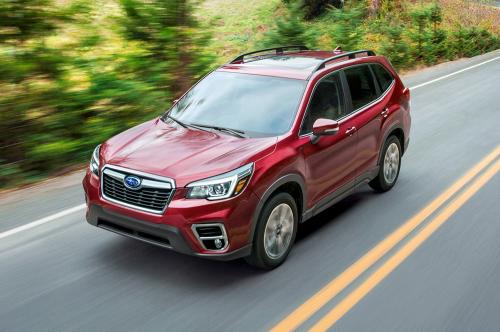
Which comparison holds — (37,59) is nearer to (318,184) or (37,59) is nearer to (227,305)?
(318,184)

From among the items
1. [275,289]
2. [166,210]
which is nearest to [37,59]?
[166,210]

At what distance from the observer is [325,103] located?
6258 millimetres

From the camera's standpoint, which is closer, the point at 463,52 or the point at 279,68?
the point at 279,68

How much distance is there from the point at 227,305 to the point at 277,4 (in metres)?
37.2

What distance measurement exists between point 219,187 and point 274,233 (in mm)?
790

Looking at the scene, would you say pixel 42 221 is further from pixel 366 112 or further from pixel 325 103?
pixel 366 112

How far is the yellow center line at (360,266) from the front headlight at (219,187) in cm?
106

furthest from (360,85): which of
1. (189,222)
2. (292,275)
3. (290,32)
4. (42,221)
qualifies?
(290,32)

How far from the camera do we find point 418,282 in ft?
17.5

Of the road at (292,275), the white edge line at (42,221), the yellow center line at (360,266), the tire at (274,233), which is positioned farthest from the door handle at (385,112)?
the white edge line at (42,221)

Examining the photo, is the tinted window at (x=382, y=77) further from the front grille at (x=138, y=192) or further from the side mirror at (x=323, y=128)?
the front grille at (x=138, y=192)

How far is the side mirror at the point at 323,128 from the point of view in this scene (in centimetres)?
573

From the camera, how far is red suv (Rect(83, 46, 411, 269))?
16.3ft

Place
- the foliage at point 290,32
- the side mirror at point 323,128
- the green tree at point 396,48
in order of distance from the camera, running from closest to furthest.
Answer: the side mirror at point 323,128 < the foliage at point 290,32 < the green tree at point 396,48
